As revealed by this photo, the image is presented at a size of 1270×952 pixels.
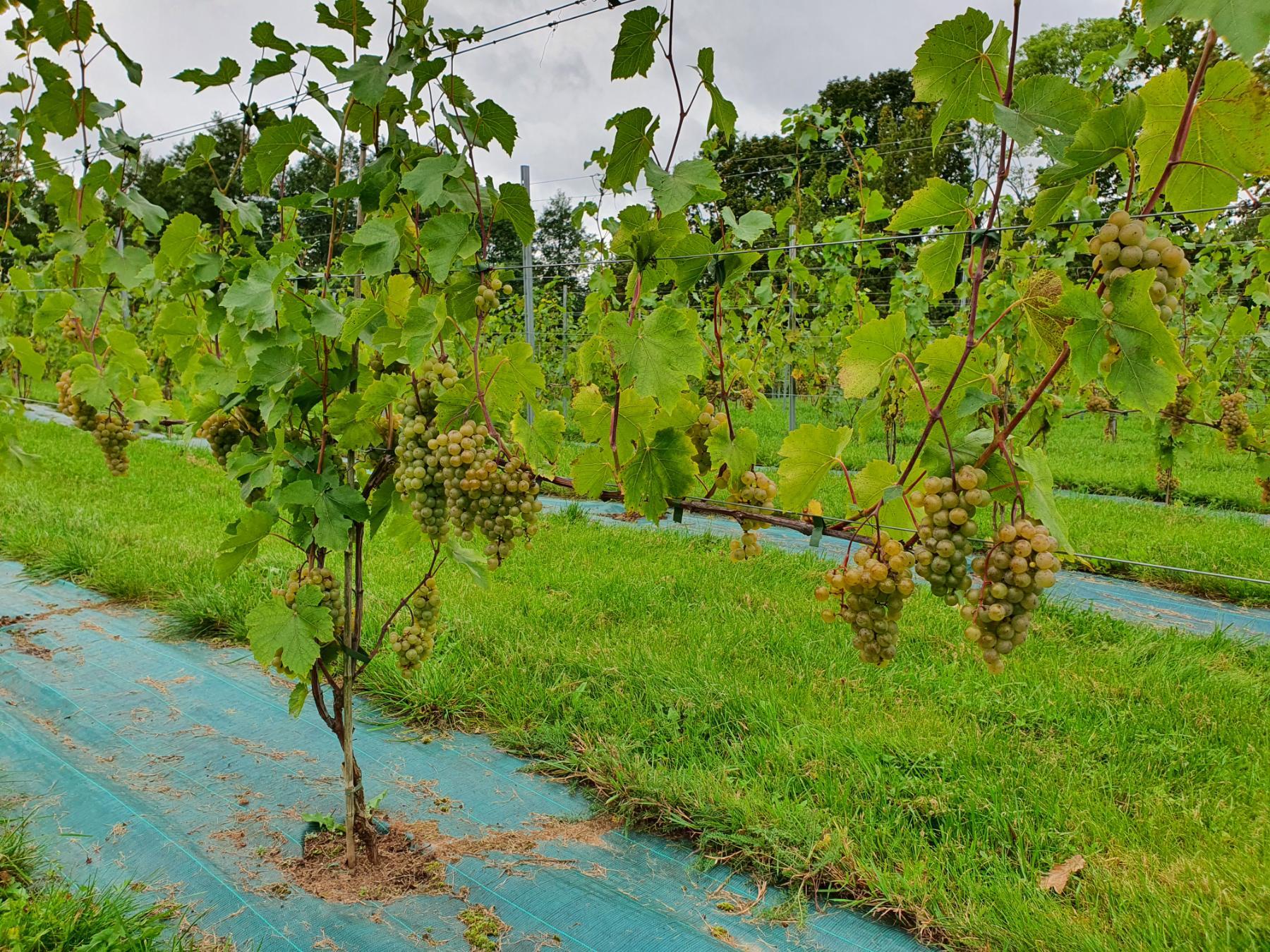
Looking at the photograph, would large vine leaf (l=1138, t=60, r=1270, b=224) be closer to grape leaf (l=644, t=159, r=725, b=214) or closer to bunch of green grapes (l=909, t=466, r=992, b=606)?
bunch of green grapes (l=909, t=466, r=992, b=606)

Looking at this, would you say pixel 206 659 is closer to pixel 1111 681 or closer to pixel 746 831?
pixel 746 831

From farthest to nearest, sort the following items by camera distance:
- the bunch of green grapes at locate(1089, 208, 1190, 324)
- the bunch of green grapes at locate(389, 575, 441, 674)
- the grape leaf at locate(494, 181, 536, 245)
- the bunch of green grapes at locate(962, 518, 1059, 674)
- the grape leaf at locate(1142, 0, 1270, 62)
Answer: the bunch of green grapes at locate(389, 575, 441, 674) < the grape leaf at locate(494, 181, 536, 245) < the bunch of green grapes at locate(962, 518, 1059, 674) < the bunch of green grapes at locate(1089, 208, 1190, 324) < the grape leaf at locate(1142, 0, 1270, 62)

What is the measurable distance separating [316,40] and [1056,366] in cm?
173

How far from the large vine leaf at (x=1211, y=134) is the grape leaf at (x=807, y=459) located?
53 cm

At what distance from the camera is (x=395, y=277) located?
1825mm

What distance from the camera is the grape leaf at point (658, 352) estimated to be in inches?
54.1

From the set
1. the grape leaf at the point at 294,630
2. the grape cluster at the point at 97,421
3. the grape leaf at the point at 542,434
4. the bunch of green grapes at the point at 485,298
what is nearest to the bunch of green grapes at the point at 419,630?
the grape leaf at the point at 294,630

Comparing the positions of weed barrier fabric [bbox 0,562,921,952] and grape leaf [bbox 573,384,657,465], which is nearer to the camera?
grape leaf [bbox 573,384,657,465]

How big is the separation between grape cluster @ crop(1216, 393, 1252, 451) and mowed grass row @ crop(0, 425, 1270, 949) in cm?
101

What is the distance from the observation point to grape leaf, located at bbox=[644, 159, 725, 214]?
1.32 m

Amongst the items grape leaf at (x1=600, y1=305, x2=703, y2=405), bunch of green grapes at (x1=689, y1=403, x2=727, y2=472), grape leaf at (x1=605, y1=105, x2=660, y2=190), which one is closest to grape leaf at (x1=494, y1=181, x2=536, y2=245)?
grape leaf at (x1=605, y1=105, x2=660, y2=190)

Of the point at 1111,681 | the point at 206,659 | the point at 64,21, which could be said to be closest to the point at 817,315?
the point at 1111,681

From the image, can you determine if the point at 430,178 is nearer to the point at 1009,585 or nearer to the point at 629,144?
the point at 629,144

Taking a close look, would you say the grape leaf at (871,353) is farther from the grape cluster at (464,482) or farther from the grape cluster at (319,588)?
the grape cluster at (319,588)
